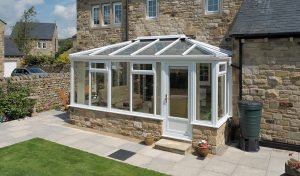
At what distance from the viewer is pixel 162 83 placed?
1024 cm

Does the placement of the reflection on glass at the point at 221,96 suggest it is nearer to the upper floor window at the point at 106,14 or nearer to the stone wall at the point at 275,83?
the stone wall at the point at 275,83

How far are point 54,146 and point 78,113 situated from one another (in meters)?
2.95

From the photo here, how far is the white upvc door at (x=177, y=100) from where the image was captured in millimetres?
9852

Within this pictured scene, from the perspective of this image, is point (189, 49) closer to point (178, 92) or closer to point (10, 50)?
point (178, 92)

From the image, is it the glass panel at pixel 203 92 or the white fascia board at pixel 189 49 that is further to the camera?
the white fascia board at pixel 189 49

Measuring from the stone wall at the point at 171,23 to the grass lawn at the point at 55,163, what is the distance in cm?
693

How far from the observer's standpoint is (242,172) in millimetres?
7895

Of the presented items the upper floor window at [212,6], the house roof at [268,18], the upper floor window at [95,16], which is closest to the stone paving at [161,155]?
the house roof at [268,18]

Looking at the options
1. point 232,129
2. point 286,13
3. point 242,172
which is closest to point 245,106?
point 232,129

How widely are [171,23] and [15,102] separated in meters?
8.67

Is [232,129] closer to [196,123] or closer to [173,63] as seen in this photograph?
[196,123]

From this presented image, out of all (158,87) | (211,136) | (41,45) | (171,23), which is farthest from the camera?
(41,45)

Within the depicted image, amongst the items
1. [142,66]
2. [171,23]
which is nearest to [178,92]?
[142,66]

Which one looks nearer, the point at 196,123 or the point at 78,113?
the point at 196,123
